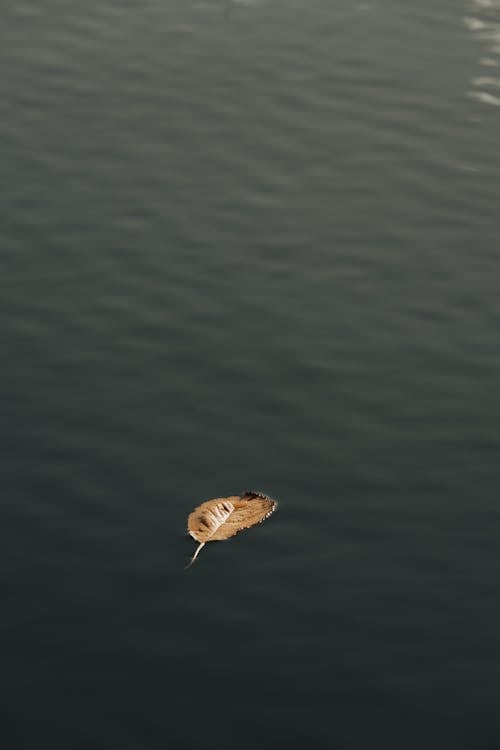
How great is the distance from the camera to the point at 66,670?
7.64 metres

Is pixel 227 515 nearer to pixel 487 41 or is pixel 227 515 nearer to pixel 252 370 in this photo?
pixel 252 370

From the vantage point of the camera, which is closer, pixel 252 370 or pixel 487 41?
pixel 252 370

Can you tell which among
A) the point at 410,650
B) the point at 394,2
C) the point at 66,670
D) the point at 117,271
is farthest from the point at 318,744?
the point at 394,2

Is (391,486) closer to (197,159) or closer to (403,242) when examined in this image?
(403,242)

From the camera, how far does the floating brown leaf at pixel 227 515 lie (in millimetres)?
8492

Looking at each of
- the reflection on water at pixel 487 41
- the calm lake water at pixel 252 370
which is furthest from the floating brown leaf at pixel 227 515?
the reflection on water at pixel 487 41

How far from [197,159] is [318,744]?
19.9 ft

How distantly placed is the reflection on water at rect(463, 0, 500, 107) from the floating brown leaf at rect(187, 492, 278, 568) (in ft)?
18.4

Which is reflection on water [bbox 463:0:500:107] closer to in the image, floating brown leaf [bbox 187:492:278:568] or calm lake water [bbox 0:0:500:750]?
calm lake water [bbox 0:0:500:750]

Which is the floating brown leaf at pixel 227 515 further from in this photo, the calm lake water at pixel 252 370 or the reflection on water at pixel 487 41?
the reflection on water at pixel 487 41

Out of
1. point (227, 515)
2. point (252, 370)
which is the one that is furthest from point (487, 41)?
point (227, 515)

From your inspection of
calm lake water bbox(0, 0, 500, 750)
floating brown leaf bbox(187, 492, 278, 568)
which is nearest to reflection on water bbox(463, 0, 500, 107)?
calm lake water bbox(0, 0, 500, 750)

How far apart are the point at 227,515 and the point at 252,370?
1.53m

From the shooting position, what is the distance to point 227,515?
28.2 feet
